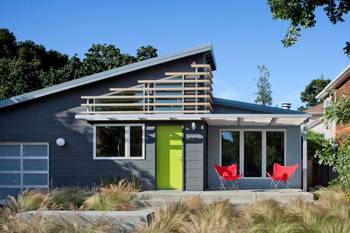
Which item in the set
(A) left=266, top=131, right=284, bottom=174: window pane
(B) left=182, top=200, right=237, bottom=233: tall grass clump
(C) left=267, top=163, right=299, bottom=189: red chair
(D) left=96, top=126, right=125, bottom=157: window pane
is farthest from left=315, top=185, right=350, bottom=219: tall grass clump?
(D) left=96, top=126, right=125, bottom=157: window pane

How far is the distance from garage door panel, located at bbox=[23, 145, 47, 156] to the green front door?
398 cm

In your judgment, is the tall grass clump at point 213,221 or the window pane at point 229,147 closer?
the tall grass clump at point 213,221

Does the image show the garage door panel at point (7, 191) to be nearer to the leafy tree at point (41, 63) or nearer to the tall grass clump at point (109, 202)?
the tall grass clump at point (109, 202)

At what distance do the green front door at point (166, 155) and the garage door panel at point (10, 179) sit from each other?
4853 mm

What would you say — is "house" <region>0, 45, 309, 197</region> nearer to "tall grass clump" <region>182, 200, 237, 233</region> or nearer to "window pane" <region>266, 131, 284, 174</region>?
"window pane" <region>266, 131, 284, 174</region>

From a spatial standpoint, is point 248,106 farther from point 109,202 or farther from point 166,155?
point 109,202

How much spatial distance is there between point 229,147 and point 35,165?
6.87 m

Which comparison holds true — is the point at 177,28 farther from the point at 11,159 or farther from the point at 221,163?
the point at 11,159

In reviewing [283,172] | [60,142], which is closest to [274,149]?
[283,172]

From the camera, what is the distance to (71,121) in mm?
17781

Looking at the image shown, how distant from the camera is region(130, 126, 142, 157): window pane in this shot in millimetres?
17312

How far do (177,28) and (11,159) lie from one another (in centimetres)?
725

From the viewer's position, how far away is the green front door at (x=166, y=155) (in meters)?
17.2

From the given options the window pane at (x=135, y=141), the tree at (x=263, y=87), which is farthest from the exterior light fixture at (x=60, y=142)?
the tree at (x=263, y=87)
